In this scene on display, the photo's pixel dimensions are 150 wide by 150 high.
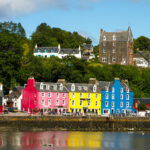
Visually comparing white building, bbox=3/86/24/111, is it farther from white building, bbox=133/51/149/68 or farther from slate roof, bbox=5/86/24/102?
white building, bbox=133/51/149/68

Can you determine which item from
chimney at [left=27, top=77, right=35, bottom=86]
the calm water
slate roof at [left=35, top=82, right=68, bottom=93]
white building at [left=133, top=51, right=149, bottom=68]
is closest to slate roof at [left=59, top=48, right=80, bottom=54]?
white building at [left=133, top=51, right=149, bottom=68]

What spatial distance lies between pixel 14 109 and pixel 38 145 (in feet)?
104

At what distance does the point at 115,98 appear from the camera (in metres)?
102

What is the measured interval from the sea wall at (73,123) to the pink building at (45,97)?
12.6 metres

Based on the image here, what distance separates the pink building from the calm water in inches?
682

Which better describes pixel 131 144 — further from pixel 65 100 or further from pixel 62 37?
pixel 62 37

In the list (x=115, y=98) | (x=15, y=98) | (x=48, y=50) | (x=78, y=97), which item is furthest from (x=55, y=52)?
(x=15, y=98)

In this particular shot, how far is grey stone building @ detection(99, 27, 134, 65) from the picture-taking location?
128 metres

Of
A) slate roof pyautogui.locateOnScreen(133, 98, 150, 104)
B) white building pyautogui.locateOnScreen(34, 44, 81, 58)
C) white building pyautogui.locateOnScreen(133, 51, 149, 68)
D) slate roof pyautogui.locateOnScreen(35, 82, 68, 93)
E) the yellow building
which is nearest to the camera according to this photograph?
slate roof pyautogui.locateOnScreen(35, 82, 68, 93)

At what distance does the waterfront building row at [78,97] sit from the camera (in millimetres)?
95000

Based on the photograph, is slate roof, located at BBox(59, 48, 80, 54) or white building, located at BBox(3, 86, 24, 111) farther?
slate roof, located at BBox(59, 48, 80, 54)

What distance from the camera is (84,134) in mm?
76312

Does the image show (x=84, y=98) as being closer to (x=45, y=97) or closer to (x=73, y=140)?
(x=45, y=97)

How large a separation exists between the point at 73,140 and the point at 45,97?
89.5 feet
